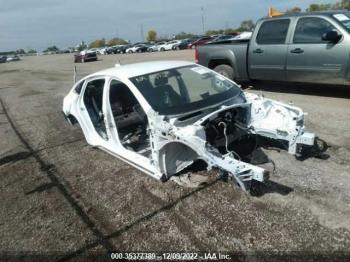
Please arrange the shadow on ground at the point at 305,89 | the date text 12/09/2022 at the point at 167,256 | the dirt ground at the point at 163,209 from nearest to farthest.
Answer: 1. the date text 12/09/2022 at the point at 167,256
2. the dirt ground at the point at 163,209
3. the shadow on ground at the point at 305,89

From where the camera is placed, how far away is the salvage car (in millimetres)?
3678

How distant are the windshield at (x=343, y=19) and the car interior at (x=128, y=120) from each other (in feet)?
15.5

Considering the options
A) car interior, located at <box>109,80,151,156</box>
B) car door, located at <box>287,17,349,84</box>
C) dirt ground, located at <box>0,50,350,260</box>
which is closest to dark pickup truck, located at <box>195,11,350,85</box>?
car door, located at <box>287,17,349,84</box>

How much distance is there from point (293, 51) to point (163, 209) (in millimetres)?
5381

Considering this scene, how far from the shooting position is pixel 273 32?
788 centimetres

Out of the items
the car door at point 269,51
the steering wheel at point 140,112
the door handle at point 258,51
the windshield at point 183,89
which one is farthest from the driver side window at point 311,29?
the steering wheel at point 140,112

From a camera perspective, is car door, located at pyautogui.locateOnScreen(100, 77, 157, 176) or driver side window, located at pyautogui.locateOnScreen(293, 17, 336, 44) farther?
driver side window, located at pyautogui.locateOnScreen(293, 17, 336, 44)

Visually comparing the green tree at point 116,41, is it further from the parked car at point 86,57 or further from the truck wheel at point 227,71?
the truck wheel at point 227,71

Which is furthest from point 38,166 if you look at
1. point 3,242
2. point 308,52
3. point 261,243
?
point 308,52

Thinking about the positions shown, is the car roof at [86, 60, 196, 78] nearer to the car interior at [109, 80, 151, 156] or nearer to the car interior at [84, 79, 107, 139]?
the car interior at [109, 80, 151, 156]

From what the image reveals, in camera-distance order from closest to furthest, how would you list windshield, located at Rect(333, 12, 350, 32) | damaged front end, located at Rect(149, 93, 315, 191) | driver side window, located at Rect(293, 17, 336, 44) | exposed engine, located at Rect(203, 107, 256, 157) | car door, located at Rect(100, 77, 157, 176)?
damaged front end, located at Rect(149, 93, 315, 191)
exposed engine, located at Rect(203, 107, 256, 157)
car door, located at Rect(100, 77, 157, 176)
windshield, located at Rect(333, 12, 350, 32)
driver side window, located at Rect(293, 17, 336, 44)

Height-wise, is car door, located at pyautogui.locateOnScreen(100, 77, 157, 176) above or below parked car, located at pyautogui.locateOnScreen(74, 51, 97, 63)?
above

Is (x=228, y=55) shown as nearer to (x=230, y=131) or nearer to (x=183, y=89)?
(x=183, y=89)

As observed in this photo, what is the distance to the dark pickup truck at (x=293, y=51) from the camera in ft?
22.1
